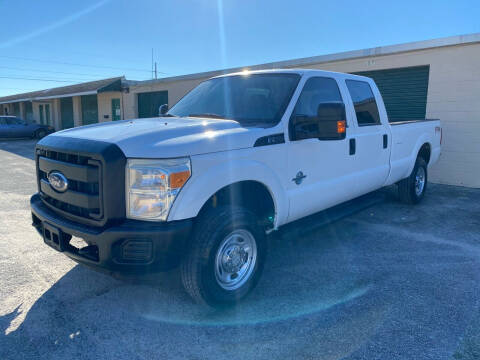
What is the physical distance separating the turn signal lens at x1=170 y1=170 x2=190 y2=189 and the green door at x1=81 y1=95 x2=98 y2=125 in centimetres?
2312

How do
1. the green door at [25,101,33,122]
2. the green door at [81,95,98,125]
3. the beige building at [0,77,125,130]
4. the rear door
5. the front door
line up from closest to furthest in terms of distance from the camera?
the front door
the rear door
the beige building at [0,77,125,130]
the green door at [81,95,98,125]
the green door at [25,101,33,122]

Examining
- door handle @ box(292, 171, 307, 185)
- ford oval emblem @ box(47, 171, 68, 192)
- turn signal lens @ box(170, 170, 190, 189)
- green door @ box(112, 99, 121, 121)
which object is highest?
green door @ box(112, 99, 121, 121)

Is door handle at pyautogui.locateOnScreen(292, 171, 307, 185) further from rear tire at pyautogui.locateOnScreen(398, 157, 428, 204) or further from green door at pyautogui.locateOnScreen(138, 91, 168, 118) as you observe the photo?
green door at pyautogui.locateOnScreen(138, 91, 168, 118)

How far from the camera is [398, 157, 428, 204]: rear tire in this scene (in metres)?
6.55

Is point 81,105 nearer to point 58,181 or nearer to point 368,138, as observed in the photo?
point 368,138

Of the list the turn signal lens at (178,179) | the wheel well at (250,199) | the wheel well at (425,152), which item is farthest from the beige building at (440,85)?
the turn signal lens at (178,179)

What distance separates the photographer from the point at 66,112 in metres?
27.6

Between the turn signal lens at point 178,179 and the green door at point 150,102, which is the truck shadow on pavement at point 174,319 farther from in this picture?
the green door at point 150,102

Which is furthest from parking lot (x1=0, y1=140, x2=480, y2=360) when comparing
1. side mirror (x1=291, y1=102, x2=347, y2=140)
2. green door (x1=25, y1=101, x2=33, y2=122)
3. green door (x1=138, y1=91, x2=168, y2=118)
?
green door (x1=25, y1=101, x2=33, y2=122)

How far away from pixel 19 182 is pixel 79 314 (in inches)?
273

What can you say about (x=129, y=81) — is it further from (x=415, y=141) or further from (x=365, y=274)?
(x=365, y=274)

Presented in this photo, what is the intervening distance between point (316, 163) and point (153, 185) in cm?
195

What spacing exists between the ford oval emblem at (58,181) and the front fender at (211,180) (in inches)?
39.5

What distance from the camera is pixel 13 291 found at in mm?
3523
